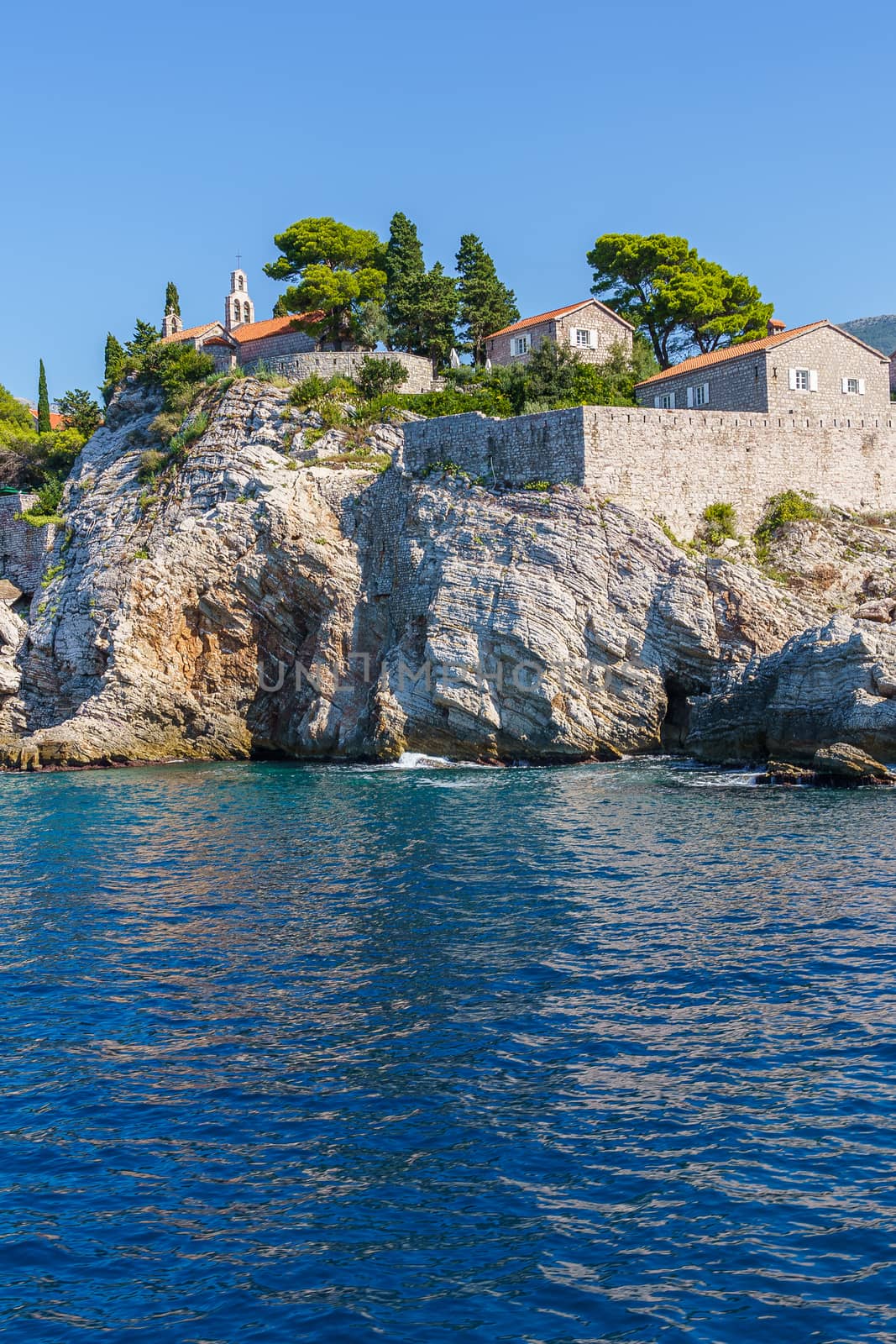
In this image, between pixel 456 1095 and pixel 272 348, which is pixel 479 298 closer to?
pixel 272 348

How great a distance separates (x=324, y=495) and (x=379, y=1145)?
31227mm

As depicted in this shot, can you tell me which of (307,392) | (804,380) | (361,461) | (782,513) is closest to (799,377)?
(804,380)

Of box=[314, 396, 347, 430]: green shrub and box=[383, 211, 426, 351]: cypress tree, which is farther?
box=[383, 211, 426, 351]: cypress tree

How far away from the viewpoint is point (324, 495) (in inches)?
1558

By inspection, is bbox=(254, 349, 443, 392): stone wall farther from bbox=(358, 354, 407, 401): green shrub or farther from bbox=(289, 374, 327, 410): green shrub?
bbox=(289, 374, 327, 410): green shrub

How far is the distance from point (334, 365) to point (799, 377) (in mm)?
17222

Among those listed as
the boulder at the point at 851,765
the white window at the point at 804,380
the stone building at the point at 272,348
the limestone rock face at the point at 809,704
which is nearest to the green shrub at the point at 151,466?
the stone building at the point at 272,348

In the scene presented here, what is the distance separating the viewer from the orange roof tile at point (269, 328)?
1925 inches

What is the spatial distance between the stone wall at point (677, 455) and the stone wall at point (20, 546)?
61.1 ft

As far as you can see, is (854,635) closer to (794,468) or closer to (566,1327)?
(794,468)

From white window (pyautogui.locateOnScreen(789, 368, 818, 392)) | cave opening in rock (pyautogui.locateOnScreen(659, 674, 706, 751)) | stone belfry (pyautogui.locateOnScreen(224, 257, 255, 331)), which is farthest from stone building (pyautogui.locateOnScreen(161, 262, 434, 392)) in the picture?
cave opening in rock (pyautogui.locateOnScreen(659, 674, 706, 751))

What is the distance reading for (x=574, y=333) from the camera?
4756 cm

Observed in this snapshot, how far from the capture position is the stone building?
45.5 meters

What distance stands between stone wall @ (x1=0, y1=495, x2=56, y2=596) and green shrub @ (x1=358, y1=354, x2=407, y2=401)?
1456 cm
